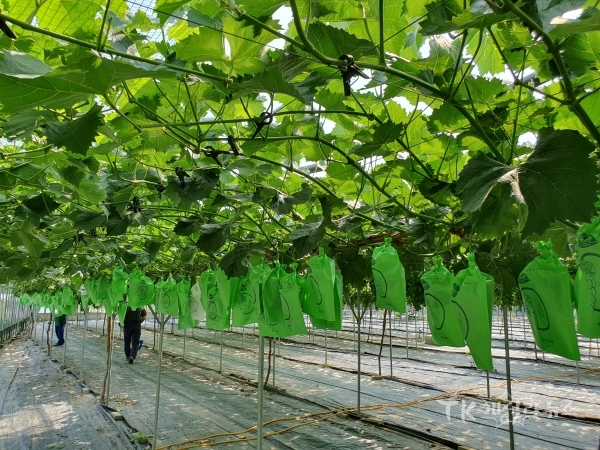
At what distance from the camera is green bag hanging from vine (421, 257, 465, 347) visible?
5.17 ft

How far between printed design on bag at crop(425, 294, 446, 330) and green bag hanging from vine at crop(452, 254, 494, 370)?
0.46 ft

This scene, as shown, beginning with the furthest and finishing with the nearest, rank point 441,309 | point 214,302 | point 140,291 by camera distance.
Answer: point 140,291 → point 214,302 → point 441,309

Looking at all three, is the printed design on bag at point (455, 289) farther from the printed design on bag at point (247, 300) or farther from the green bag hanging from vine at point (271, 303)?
the printed design on bag at point (247, 300)

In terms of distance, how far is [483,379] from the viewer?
790cm

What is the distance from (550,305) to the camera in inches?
47.1

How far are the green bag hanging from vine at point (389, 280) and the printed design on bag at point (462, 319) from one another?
349 millimetres

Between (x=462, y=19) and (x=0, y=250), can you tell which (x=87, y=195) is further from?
(x=0, y=250)

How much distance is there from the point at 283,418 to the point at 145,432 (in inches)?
55.5

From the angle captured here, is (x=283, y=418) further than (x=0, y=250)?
Yes

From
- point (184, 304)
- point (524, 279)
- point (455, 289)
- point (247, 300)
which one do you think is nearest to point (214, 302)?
point (247, 300)

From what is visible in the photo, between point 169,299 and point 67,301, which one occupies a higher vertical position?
point 169,299

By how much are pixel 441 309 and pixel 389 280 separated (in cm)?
26

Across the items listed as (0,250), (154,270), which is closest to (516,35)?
(0,250)

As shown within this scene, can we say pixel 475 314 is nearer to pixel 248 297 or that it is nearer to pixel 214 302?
pixel 248 297
